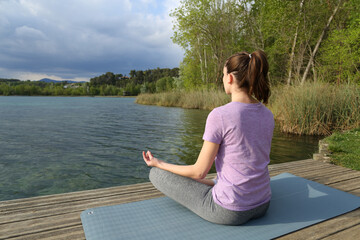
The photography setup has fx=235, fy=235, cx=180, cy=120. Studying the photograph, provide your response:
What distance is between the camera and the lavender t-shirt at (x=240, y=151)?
1.36m

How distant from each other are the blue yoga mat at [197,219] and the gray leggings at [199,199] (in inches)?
2.5

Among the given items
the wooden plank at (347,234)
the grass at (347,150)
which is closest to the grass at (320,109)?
the grass at (347,150)

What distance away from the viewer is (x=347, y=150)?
14.4 ft

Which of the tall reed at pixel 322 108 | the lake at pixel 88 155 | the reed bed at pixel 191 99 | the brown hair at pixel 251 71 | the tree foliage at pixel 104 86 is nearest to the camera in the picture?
the brown hair at pixel 251 71

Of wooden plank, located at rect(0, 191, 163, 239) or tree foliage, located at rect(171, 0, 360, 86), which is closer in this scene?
wooden plank, located at rect(0, 191, 163, 239)

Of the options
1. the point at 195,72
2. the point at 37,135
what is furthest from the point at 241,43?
the point at 37,135

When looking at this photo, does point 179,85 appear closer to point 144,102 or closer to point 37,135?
point 144,102

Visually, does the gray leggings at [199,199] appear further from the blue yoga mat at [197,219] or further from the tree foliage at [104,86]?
the tree foliage at [104,86]

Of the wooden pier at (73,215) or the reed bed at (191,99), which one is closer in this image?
the wooden pier at (73,215)

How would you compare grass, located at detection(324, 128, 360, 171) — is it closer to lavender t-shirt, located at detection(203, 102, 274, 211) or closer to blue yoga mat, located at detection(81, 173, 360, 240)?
blue yoga mat, located at detection(81, 173, 360, 240)

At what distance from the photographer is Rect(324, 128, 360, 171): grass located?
360cm

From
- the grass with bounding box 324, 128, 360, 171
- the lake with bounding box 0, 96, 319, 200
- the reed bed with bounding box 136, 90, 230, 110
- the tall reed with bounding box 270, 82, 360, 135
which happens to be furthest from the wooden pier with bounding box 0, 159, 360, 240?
the reed bed with bounding box 136, 90, 230, 110

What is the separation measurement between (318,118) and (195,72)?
61.1 feet

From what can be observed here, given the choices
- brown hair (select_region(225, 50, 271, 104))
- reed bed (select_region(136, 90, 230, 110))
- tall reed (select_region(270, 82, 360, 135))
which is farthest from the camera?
reed bed (select_region(136, 90, 230, 110))
